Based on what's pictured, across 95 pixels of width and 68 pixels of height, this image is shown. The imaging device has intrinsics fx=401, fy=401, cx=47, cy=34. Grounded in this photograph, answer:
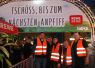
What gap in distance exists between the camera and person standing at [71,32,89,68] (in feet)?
47.4

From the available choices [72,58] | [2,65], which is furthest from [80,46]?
[2,65]

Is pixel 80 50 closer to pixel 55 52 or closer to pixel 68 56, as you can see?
pixel 68 56

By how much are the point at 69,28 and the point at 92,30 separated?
40.2 inches

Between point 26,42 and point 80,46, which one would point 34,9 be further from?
point 80,46

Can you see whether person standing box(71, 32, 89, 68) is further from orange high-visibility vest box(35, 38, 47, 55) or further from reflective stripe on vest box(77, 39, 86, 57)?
orange high-visibility vest box(35, 38, 47, 55)

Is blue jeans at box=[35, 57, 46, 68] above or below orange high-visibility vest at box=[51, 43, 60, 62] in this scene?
below

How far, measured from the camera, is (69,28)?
56.7 ft

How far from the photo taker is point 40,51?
53.7 feet

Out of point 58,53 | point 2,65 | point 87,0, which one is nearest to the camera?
point 2,65

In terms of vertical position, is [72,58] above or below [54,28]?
below

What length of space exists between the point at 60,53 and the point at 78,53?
1.05m

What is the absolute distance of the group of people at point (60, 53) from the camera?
14531mm

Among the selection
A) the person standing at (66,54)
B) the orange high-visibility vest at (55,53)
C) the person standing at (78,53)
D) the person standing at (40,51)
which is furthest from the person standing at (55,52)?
the person standing at (78,53)

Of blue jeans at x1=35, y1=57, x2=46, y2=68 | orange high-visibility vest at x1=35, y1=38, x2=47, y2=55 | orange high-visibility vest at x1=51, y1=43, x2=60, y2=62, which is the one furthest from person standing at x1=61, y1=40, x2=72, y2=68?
orange high-visibility vest at x1=35, y1=38, x2=47, y2=55
